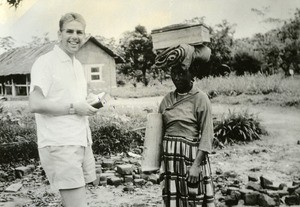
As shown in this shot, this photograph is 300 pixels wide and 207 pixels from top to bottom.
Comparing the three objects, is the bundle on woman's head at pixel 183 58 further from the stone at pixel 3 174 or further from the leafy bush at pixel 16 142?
the stone at pixel 3 174

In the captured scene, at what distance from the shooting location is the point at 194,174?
6.07 feet

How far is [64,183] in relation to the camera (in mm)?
1671

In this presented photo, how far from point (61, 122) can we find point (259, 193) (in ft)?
5.11

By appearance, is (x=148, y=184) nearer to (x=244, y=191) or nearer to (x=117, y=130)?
(x=117, y=130)

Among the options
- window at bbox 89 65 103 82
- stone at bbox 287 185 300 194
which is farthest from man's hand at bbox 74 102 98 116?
stone at bbox 287 185 300 194

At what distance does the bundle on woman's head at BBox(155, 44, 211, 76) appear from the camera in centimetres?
189

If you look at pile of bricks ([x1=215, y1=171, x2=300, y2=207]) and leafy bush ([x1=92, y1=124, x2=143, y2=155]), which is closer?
pile of bricks ([x1=215, y1=171, x2=300, y2=207])

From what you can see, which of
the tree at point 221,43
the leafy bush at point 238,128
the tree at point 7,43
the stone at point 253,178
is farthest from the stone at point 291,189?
the tree at point 7,43

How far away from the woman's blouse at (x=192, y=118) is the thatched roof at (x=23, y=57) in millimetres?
1201

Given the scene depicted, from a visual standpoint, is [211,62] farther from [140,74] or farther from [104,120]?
[104,120]

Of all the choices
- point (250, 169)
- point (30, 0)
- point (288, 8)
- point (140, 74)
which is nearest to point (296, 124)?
point (250, 169)

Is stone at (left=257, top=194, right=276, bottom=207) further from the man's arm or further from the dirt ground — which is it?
the man's arm

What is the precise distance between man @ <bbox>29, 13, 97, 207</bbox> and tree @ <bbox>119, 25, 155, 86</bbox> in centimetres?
128

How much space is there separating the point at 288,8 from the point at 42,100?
212 centimetres
